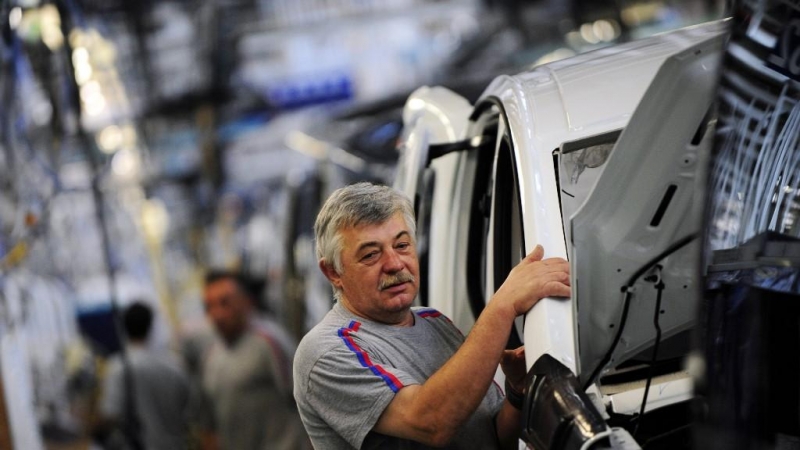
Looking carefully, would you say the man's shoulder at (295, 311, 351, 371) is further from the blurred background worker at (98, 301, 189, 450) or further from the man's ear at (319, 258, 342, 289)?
the blurred background worker at (98, 301, 189, 450)

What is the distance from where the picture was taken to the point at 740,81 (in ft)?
7.70

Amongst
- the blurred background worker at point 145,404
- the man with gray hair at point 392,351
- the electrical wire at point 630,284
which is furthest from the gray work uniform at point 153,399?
the electrical wire at point 630,284

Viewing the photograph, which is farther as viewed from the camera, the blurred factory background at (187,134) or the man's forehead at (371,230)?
the blurred factory background at (187,134)

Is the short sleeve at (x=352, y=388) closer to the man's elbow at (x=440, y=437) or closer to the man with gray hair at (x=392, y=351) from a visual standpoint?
the man with gray hair at (x=392, y=351)

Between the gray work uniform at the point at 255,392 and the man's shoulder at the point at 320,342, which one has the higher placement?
the man's shoulder at the point at 320,342

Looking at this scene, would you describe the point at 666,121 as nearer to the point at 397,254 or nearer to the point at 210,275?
the point at 397,254

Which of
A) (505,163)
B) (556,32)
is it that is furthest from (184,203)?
(505,163)

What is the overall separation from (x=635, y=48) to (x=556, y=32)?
561 inches

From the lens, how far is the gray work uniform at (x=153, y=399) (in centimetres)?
813

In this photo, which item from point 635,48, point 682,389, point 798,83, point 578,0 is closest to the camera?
point 798,83

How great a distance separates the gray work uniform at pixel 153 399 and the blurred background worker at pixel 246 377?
435 mm

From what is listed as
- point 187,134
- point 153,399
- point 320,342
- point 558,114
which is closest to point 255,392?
point 153,399

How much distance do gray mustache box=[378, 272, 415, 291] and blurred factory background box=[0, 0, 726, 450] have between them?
4.12 metres

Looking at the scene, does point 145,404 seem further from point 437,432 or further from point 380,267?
point 437,432
